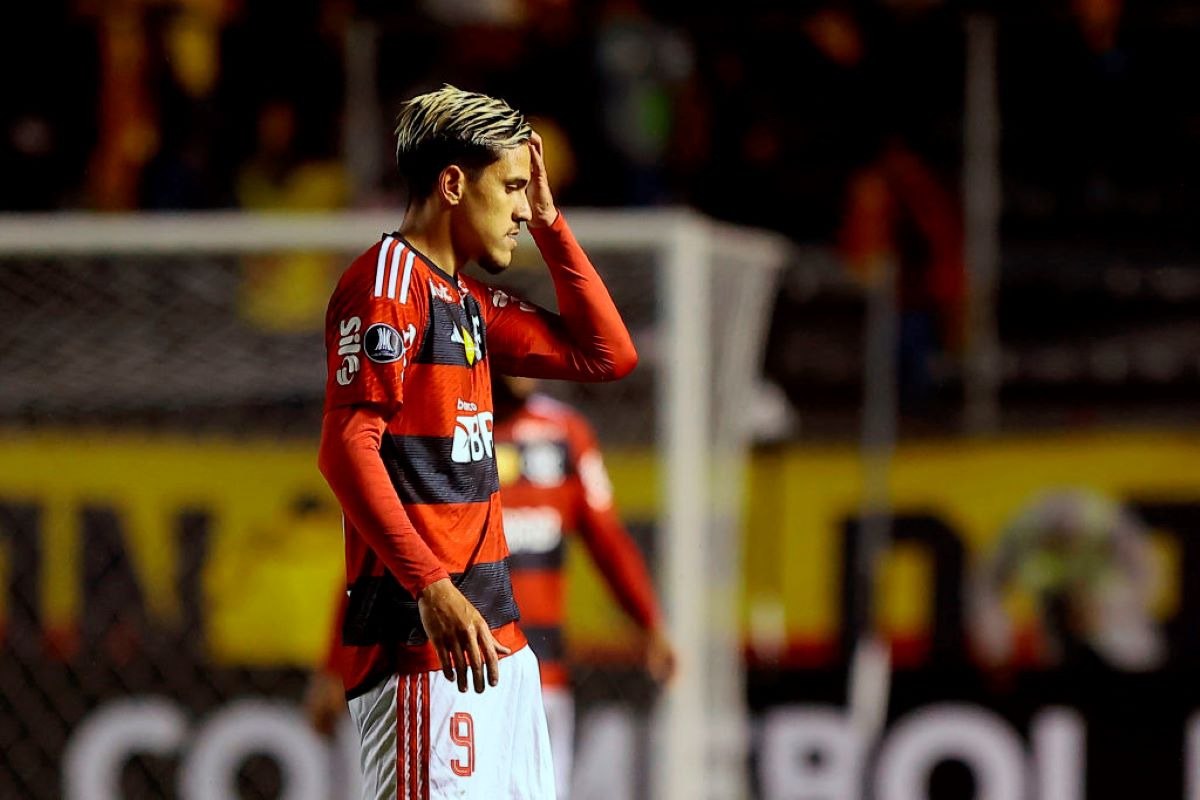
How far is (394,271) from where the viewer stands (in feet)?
8.27

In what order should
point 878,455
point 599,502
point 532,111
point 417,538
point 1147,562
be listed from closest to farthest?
point 417,538, point 599,502, point 1147,562, point 878,455, point 532,111

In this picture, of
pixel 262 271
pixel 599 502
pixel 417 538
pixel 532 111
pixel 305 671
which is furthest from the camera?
pixel 532 111

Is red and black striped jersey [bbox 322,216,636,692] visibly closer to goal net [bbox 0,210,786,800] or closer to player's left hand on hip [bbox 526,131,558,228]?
player's left hand on hip [bbox 526,131,558,228]

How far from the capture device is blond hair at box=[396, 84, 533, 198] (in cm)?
251

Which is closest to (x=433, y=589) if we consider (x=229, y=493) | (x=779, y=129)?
(x=229, y=493)

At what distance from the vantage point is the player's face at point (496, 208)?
8.32ft

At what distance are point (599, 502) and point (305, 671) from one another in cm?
131

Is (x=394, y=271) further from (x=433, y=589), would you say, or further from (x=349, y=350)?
(x=433, y=589)

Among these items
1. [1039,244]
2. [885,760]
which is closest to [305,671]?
[885,760]

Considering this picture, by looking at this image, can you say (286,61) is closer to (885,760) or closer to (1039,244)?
(1039,244)

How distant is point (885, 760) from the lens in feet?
21.1

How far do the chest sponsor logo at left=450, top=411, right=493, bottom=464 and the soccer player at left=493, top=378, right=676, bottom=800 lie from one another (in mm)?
2616

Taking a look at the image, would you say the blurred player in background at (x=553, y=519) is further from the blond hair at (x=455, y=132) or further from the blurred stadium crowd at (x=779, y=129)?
the blurred stadium crowd at (x=779, y=129)

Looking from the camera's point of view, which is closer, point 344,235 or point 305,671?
point 344,235
